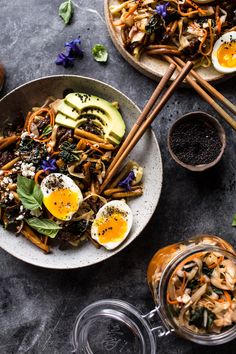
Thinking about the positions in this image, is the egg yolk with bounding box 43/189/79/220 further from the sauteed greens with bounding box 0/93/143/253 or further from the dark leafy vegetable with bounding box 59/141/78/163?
the dark leafy vegetable with bounding box 59/141/78/163

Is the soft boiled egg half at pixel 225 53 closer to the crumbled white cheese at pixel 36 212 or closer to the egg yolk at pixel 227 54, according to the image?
the egg yolk at pixel 227 54

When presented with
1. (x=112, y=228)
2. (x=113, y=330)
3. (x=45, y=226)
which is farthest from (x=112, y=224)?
(x=113, y=330)

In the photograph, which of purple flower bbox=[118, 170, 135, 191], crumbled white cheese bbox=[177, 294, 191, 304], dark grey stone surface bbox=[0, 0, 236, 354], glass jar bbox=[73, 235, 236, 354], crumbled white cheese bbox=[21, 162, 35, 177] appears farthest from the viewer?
dark grey stone surface bbox=[0, 0, 236, 354]

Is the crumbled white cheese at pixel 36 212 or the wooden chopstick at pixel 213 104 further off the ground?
the wooden chopstick at pixel 213 104

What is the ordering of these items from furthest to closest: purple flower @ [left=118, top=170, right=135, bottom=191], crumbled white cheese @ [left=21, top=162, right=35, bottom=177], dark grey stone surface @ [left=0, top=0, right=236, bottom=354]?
dark grey stone surface @ [left=0, top=0, right=236, bottom=354] → purple flower @ [left=118, top=170, right=135, bottom=191] → crumbled white cheese @ [left=21, top=162, right=35, bottom=177]

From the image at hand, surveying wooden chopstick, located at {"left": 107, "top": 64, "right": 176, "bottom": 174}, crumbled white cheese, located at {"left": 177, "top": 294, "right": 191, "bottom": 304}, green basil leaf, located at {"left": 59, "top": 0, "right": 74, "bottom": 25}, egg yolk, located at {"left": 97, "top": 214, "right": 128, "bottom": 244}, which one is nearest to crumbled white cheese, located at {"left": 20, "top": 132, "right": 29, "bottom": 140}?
wooden chopstick, located at {"left": 107, "top": 64, "right": 176, "bottom": 174}

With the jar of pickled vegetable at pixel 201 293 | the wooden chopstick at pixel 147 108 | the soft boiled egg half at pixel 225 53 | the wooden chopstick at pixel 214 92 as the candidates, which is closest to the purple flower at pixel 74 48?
the wooden chopstick at pixel 147 108
